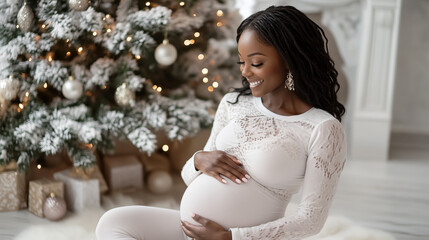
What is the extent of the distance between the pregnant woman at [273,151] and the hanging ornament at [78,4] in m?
1.09

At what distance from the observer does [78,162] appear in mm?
2166

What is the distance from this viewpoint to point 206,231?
1229 mm

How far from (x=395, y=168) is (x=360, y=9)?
1.27m

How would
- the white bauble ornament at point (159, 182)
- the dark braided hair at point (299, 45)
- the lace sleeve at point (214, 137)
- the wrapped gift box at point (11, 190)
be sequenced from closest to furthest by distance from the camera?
the dark braided hair at point (299, 45)
the lace sleeve at point (214, 137)
the wrapped gift box at point (11, 190)
the white bauble ornament at point (159, 182)

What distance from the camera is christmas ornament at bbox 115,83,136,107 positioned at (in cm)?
226

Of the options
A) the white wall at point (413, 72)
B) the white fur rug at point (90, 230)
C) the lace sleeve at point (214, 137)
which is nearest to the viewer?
the lace sleeve at point (214, 137)

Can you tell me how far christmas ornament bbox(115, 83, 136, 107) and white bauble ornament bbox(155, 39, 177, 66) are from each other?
0.23 meters

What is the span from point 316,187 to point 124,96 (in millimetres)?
1308

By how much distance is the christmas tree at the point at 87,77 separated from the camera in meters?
2.12

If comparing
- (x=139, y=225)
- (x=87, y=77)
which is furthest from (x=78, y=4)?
(x=139, y=225)

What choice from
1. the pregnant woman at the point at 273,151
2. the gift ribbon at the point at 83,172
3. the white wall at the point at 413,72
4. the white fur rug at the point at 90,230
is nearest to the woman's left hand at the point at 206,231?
the pregnant woman at the point at 273,151

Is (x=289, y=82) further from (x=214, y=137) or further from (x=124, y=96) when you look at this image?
(x=124, y=96)

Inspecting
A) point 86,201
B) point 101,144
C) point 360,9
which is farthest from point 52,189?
point 360,9

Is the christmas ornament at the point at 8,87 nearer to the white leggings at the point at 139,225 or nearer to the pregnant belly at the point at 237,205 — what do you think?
the white leggings at the point at 139,225
